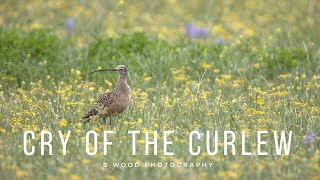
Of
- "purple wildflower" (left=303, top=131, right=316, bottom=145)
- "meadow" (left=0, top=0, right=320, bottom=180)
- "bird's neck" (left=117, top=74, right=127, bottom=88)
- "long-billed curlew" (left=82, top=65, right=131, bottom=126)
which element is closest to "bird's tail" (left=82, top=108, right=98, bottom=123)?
"long-billed curlew" (left=82, top=65, right=131, bottom=126)

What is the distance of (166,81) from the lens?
9594 millimetres

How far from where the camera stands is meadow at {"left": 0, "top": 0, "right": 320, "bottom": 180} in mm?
6277

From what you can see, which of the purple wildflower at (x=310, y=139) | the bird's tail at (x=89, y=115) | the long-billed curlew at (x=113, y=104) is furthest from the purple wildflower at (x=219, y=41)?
the purple wildflower at (x=310, y=139)

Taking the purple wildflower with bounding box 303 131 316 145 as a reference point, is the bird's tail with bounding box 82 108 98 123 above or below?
above

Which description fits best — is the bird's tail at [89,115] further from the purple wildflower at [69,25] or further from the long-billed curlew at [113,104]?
the purple wildflower at [69,25]

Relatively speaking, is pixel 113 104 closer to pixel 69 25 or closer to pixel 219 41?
pixel 219 41

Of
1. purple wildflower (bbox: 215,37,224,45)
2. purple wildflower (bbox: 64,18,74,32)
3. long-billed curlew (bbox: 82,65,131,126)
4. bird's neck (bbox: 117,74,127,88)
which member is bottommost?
long-billed curlew (bbox: 82,65,131,126)

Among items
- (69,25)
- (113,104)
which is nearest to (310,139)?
(113,104)

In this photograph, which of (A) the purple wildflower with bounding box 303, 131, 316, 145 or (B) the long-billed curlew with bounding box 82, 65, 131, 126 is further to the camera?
(B) the long-billed curlew with bounding box 82, 65, 131, 126

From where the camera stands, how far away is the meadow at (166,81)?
20.6 ft

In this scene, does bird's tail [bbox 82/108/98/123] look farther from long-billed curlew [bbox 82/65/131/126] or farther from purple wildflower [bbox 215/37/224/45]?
purple wildflower [bbox 215/37/224/45]

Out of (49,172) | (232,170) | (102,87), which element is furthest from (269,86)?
(49,172)

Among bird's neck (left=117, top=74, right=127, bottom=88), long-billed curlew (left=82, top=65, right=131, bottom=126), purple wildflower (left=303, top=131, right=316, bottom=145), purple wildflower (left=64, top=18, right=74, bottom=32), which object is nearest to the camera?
purple wildflower (left=303, top=131, right=316, bottom=145)

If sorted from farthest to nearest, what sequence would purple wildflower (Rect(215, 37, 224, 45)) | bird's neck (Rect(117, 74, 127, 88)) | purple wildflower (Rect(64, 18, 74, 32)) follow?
purple wildflower (Rect(64, 18, 74, 32))
purple wildflower (Rect(215, 37, 224, 45))
bird's neck (Rect(117, 74, 127, 88))
